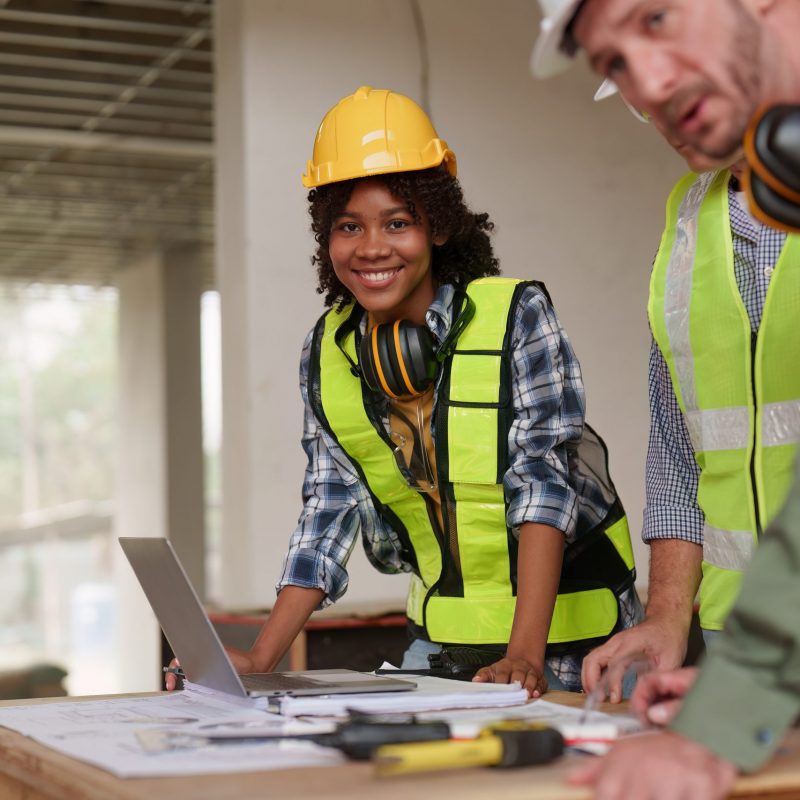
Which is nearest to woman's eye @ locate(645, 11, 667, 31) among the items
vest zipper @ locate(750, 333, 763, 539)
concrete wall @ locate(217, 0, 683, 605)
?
vest zipper @ locate(750, 333, 763, 539)

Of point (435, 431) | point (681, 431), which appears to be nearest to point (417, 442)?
point (435, 431)

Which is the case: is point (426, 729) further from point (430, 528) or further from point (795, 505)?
point (430, 528)

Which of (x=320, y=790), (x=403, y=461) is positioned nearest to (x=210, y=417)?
(x=403, y=461)

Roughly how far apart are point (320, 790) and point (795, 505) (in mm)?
436

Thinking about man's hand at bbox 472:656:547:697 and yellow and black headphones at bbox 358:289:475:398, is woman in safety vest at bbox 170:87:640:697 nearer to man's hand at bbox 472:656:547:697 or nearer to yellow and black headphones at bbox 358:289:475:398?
yellow and black headphones at bbox 358:289:475:398

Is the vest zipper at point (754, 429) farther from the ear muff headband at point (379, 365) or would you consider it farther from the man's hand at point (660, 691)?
the ear muff headband at point (379, 365)

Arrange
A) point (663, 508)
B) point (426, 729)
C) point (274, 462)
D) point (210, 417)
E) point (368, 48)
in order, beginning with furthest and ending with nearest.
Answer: point (210, 417) < point (368, 48) < point (274, 462) < point (663, 508) < point (426, 729)

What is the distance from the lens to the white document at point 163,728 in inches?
44.6

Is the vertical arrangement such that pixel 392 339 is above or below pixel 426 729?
above

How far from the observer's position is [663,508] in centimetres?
188

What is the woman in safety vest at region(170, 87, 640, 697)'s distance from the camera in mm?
2135

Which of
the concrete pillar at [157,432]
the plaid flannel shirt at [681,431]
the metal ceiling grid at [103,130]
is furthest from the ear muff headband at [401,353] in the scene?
the concrete pillar at [157,432]

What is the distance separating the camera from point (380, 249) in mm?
2232

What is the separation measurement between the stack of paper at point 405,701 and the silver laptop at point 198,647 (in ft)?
0.15
